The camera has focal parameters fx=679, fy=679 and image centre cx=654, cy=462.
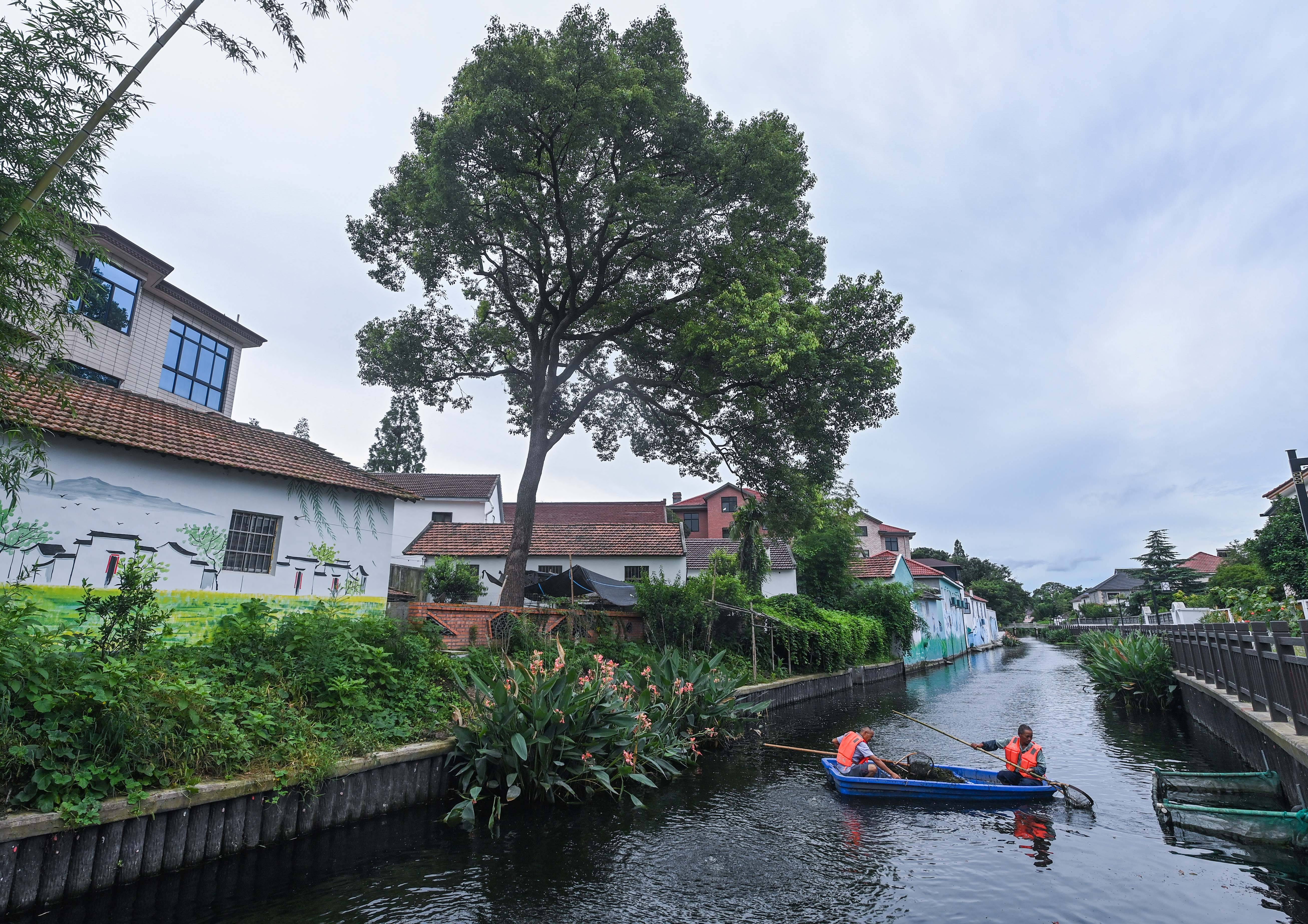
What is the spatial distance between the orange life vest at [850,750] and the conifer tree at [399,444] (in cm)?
4893

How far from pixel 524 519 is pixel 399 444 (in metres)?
41.2

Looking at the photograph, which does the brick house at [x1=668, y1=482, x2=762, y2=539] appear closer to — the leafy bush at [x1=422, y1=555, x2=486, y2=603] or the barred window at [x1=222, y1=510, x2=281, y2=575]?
the leafy bush at [x1=422, y1=555, x2=486, y2=603]

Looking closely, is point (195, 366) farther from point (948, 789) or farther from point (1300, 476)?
point (1300, 476)

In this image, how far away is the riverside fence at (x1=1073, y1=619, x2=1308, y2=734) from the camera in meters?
8.51

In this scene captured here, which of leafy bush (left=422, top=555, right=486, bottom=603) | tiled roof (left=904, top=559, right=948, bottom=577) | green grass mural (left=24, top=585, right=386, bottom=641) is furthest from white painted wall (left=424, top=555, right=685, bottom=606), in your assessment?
tiled roof (left=904, top=559, right=948, bottom=577)

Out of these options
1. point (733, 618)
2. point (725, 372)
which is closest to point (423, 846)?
point (725, 372)

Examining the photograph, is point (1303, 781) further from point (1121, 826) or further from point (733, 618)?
point (733, 618)

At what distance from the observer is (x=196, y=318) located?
20.7 metres

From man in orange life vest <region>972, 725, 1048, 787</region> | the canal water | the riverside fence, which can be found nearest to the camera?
the canal water

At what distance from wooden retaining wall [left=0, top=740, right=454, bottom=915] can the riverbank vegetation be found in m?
0.21

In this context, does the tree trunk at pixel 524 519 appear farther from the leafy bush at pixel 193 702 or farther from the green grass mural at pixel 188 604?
the leafy bush at pixel 193 702

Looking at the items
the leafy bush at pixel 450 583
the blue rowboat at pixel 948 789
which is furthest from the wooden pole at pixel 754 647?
the leafy bush at pixel 450 583

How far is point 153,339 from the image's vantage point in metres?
19.1

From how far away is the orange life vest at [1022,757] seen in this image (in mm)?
11195
